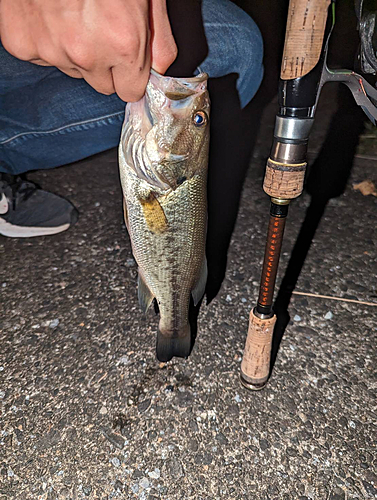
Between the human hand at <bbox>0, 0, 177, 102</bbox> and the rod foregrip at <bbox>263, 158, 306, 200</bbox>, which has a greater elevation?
the human hand at <bbox>0, 0, 177, 102</bbox>

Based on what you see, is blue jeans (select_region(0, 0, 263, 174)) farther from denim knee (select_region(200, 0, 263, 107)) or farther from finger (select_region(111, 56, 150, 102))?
finger (select_region(111, 56, 150, 102))

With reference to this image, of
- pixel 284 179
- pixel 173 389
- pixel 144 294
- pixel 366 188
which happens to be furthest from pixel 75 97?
pixel 366 188

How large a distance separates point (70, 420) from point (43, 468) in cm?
20

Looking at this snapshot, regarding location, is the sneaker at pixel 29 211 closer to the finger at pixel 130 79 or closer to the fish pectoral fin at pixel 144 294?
the fish pectoral fin at pixel 144 294

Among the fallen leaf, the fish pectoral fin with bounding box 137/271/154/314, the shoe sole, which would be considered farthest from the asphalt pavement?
the fallen leaf

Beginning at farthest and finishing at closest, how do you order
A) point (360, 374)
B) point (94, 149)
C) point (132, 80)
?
1. point (94, 149)
2. point (360, 374)
3. point (132, 80)

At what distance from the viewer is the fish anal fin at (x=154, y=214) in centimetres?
146

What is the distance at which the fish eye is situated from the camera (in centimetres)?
137

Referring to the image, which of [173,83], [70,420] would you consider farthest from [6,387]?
[173,83]

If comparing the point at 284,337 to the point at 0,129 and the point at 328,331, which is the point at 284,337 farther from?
the point at 0,129

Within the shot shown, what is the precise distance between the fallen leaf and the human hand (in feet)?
7.57

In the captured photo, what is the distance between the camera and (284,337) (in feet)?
6.79

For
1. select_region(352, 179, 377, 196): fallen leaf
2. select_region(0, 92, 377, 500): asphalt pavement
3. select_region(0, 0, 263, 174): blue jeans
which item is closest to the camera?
select_region(0, 92, 377, 500): asphalt pavement

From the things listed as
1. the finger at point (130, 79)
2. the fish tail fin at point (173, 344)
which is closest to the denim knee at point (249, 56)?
the finger at point (130, 79)
